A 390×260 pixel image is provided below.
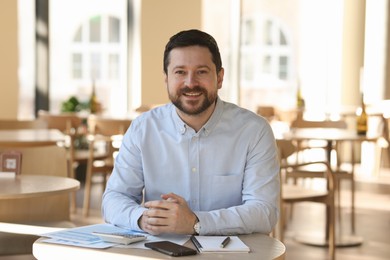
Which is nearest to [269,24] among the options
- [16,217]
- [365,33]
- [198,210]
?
[365,33]

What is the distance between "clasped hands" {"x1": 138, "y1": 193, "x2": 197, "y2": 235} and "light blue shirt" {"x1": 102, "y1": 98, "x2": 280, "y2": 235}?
0.17m

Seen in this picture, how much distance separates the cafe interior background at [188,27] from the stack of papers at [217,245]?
6.12 metres

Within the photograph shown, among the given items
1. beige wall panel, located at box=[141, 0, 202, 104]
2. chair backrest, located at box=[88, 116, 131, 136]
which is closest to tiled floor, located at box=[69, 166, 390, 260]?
chair backrest, located at box=[88, 116, 131, 136]

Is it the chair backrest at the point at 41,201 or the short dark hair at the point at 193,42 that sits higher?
the short dark hair at the point at 193,42

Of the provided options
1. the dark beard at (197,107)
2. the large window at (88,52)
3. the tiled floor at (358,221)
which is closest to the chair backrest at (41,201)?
the dark beard at (197,107)

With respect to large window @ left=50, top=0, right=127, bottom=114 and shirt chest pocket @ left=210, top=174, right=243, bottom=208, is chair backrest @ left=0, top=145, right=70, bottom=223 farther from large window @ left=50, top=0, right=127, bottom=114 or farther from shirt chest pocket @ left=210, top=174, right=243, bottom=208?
large window @ left=50, top=0, right=127, bottom=114

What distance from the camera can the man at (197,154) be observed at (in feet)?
7.64

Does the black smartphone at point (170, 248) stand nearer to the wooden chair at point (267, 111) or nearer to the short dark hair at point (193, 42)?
the short dark hair at point (193, 42)

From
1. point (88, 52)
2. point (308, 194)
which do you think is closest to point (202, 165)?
point (308, 194)

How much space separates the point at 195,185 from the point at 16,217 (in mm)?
1501

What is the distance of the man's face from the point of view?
91.6 inches

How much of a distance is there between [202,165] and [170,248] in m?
0.52

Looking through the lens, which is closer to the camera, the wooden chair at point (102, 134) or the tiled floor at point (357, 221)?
the tiled floor at point (357, 221)

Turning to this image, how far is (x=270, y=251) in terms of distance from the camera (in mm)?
1976
